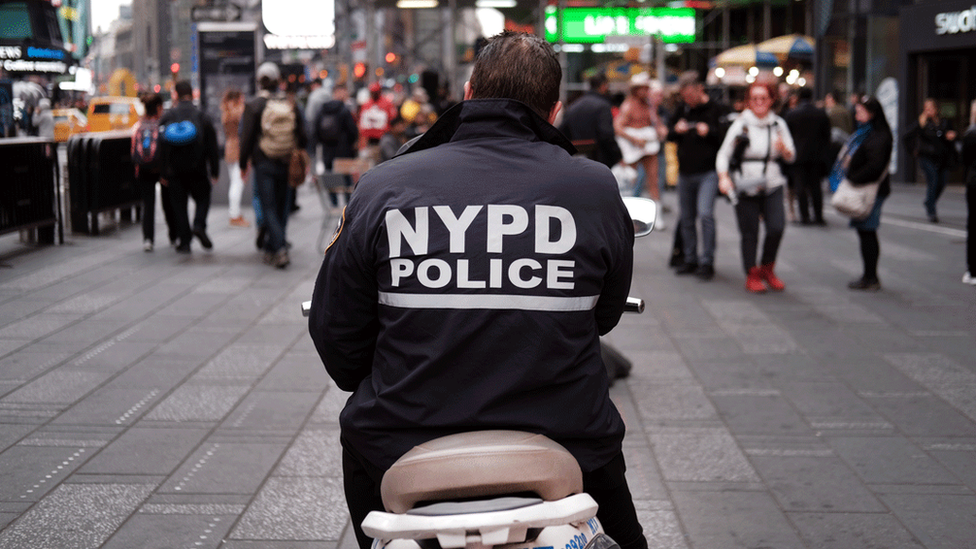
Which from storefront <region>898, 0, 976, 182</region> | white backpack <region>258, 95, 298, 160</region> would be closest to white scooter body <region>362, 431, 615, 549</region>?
white backpack <region>258, 95, 298, 160</region>

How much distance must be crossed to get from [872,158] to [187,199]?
6846mm

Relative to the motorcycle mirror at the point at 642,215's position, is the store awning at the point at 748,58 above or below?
above

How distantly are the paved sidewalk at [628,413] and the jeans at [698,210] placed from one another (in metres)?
0.33

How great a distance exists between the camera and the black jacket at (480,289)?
2.16 metres

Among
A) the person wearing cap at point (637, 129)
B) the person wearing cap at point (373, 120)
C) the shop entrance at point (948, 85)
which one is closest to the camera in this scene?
the person wearing cap at point (637, 129)


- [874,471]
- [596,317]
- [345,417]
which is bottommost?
[874,471]

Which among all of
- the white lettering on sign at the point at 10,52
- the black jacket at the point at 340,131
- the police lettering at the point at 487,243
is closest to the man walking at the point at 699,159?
the black jacket at the point at 340,131

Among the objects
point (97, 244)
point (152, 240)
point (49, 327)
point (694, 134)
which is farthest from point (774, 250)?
point (97, 244)

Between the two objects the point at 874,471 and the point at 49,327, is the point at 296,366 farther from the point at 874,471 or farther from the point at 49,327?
the point at 874,471

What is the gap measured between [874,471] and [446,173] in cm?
320

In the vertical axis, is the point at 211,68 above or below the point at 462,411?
above

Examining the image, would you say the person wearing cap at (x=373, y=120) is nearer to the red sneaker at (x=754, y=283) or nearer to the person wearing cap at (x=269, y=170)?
the person wearing cap at (x=269, y=170)

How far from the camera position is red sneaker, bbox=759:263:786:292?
9414 millimetres

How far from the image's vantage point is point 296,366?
6.65m
